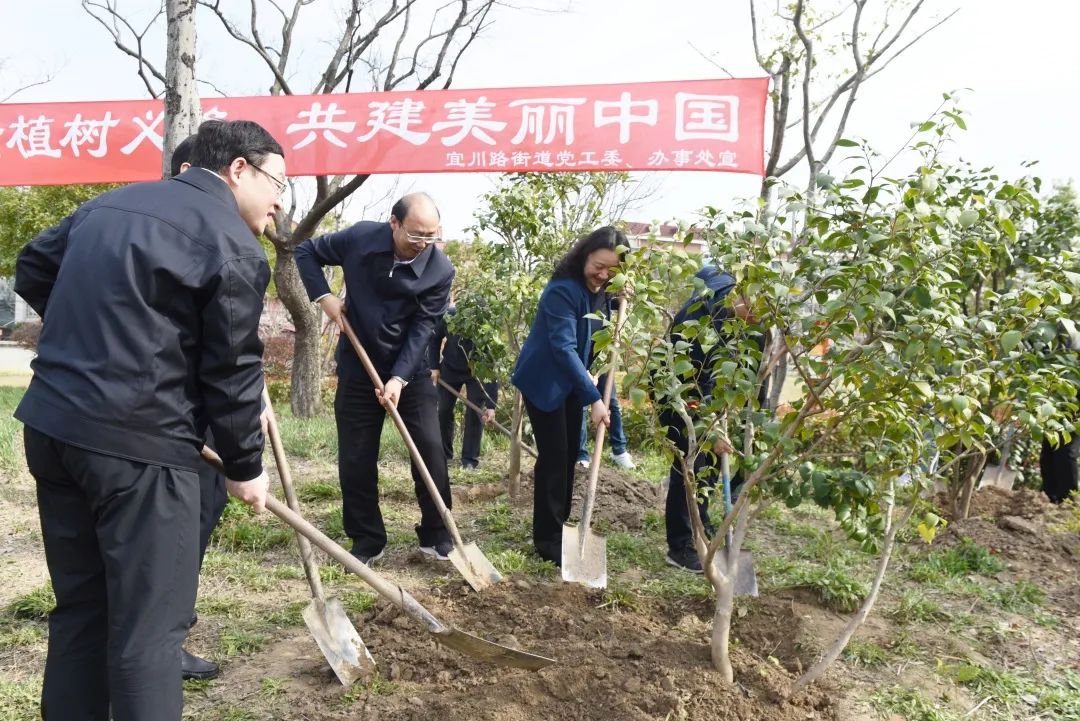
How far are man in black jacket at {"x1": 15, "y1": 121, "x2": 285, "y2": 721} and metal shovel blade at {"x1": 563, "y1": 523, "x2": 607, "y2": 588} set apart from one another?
6.27ft

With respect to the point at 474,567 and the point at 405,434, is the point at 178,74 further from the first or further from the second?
the point at 474,567

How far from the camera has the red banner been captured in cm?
587

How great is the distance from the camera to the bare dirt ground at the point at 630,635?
2.58m

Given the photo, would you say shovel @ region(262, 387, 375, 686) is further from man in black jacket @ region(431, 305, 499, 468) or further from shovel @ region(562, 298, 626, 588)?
man in black jacket @ region(431, 305, 499, 468)

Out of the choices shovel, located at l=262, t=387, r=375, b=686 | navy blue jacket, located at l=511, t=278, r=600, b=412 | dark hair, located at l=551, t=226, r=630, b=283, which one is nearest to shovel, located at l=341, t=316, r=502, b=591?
navy blue jacket, located at l=511, t=278, r=600, b=412

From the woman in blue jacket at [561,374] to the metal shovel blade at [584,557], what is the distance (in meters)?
0.20

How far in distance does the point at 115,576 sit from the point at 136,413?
37 centimetres

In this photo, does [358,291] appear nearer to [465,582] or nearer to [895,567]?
[465,582]

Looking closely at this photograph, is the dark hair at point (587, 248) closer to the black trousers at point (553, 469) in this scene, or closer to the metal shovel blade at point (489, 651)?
the black trousers at point (553, 469)

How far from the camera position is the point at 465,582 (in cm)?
363

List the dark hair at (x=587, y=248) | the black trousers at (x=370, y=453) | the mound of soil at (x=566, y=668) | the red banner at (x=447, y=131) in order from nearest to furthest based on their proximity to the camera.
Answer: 1. the mound of soil at (x=566, y=668)
2. the dark hair at (x=587, y=248)
3. the black trousers at (x=370, y=453)
4. the red banner at (x=447, y=131)

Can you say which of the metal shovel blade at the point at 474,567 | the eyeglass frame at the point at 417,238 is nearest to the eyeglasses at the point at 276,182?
the eyeglass frame at the point at 417,238

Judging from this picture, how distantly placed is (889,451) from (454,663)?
157cm

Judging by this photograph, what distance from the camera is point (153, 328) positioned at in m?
1.86
